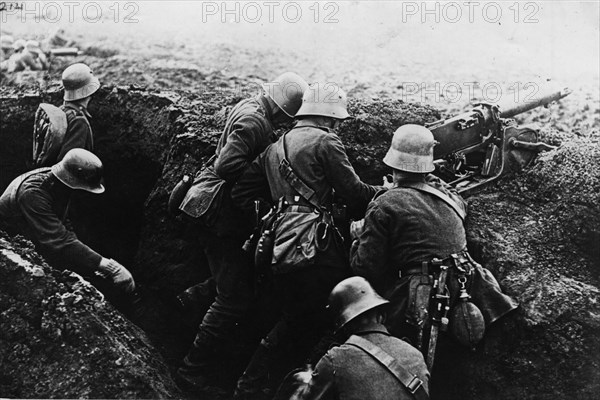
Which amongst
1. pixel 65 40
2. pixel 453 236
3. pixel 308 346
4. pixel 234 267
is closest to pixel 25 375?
pixel 234 267

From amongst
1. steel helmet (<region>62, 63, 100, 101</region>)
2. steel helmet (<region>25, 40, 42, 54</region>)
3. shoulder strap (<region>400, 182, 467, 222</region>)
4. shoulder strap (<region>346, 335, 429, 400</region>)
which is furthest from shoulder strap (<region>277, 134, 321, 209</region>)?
steel helmet (<region>25, 40, 42, 54</region>)

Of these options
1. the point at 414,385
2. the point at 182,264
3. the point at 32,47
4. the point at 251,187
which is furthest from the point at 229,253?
the point at 32,47

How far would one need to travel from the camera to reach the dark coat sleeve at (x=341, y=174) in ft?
15.1

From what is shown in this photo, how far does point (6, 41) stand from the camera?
28.5 feet

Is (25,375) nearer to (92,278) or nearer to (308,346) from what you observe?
(92,278)

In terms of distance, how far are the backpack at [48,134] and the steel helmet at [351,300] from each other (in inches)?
133

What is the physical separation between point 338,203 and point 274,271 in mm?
705

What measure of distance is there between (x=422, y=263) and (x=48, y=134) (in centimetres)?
371

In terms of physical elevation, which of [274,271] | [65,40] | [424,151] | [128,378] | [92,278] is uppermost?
[65,40]

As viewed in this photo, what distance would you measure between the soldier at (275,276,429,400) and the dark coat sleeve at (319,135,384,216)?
104 cm

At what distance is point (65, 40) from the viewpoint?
8898 mm

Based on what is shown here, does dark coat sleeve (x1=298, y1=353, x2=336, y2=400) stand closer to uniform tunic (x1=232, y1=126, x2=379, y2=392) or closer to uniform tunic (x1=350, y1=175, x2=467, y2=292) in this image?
uniform tunic (x1=350, y1=175, x2=467, y2=292)

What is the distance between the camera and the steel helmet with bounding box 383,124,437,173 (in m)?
4.32

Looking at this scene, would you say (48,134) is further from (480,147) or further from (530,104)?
(530,104)
